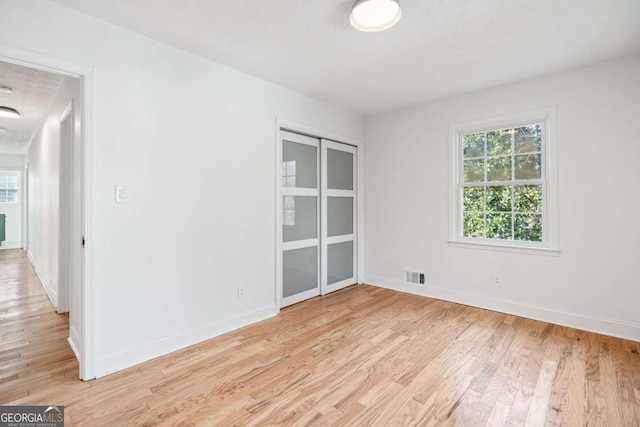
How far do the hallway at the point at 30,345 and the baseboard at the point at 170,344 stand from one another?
20cm

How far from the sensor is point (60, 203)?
131 inches

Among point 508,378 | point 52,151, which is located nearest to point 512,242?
point 508,378

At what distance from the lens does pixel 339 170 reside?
4.42 meters

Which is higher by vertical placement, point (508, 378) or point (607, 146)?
point (607, 146)

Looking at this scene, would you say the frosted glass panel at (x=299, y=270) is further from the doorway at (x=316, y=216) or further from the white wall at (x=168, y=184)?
the white wall at (x=168, y=184)

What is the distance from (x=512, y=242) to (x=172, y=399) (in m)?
3.60

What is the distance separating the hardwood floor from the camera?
1793 mm

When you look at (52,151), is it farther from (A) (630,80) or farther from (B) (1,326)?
(A) (630,80)

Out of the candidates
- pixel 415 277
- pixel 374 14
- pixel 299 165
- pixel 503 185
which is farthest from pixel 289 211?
pixel 503 185

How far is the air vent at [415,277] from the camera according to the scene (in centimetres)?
412

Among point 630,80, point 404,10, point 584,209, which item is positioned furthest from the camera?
point 584,209

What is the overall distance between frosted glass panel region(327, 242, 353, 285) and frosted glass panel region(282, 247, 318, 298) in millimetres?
270

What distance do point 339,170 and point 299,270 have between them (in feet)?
5.15

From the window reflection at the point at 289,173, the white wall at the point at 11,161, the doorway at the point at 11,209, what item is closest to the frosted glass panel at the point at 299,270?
the window reflection at the point at 289,173
